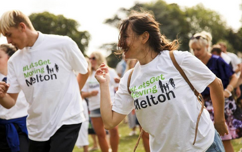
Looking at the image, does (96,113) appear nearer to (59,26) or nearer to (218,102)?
(218,102)

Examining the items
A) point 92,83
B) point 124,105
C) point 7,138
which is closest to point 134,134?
point 92,83

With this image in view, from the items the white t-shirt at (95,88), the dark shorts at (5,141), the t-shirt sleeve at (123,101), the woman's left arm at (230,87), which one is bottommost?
the white t-shirt at (95,88)

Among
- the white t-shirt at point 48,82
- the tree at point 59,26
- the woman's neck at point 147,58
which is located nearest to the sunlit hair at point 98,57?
the white t-shirt at point 48,82

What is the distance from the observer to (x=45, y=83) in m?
4.14

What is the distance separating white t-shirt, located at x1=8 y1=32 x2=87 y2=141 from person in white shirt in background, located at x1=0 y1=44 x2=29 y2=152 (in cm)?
57

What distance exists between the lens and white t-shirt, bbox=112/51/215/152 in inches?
117

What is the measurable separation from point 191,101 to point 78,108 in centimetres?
171

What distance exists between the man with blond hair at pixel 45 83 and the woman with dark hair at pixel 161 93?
3.54ft

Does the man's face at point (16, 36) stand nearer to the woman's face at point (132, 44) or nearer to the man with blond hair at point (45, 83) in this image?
the man with blond hair at point (45, 83)

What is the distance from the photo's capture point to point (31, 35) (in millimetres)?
4324

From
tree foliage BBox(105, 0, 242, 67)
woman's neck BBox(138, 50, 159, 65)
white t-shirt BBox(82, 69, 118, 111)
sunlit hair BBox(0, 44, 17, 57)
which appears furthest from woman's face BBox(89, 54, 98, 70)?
tree foliage BBox(105, 0, 242, 67)

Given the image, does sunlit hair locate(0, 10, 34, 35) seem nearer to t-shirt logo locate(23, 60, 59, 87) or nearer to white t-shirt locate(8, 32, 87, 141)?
white t-shirt locate(8, 32, 87, 141)

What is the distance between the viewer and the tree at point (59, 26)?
120 feet

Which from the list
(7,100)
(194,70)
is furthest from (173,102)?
(7,100)
